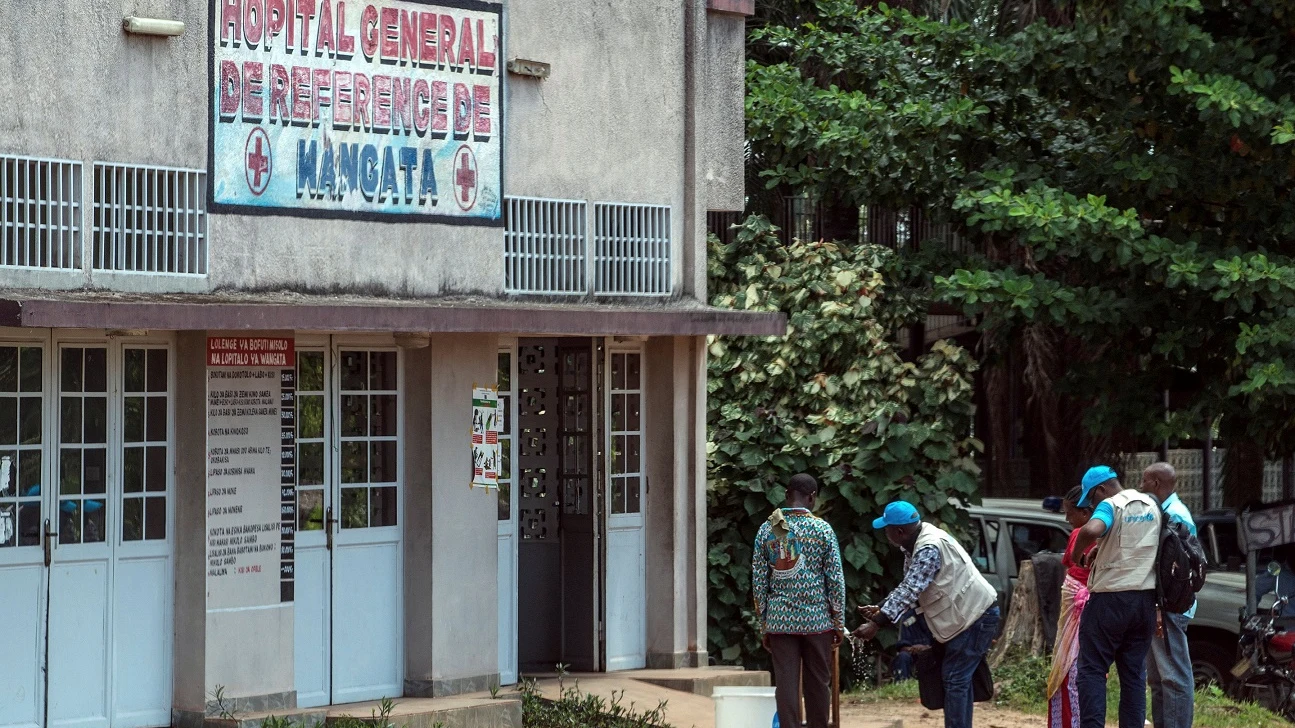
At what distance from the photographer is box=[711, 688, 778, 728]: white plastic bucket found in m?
9.31

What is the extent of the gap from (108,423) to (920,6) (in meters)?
12.1

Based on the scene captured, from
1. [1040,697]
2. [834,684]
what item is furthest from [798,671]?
[1040,697]

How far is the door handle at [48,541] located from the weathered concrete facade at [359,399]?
0.02 meters

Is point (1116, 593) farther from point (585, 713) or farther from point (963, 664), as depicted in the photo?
point (585, 713)

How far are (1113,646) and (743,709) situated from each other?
215 centimetres

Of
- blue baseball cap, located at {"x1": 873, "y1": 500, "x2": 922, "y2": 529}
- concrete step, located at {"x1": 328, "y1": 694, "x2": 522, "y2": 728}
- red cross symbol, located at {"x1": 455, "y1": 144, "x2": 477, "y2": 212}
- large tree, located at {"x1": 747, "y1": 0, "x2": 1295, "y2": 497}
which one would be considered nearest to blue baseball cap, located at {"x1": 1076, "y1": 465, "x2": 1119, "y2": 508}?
blue baseball cap, located at {"x1": 873, "y1": 500, "x2": 922, "y2": 529}

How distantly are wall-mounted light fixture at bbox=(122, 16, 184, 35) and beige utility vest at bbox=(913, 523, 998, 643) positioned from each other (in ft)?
16.3

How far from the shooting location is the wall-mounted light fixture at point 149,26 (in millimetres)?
9039

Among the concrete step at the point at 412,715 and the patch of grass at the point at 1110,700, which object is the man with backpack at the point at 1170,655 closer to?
the patch of grass at the point at 1110,700

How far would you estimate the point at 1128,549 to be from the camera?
936 centimetres

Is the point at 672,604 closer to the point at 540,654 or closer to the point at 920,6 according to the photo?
the point at 540,654

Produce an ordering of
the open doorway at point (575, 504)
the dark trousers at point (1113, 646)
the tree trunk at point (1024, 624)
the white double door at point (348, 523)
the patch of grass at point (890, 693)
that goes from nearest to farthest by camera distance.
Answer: the dark trousers at point (1113, 646) < the white double door at point (348, 523) < the open doorway at point (575, 504) < the patch of grass at point (890, 693) < the tree trunk at point (1024, 624)

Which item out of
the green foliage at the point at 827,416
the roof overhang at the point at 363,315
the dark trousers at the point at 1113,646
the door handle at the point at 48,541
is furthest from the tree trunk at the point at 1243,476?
the door handle at the point at 48,541

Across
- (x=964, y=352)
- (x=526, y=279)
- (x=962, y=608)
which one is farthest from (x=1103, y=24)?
(x=962, y=608)
